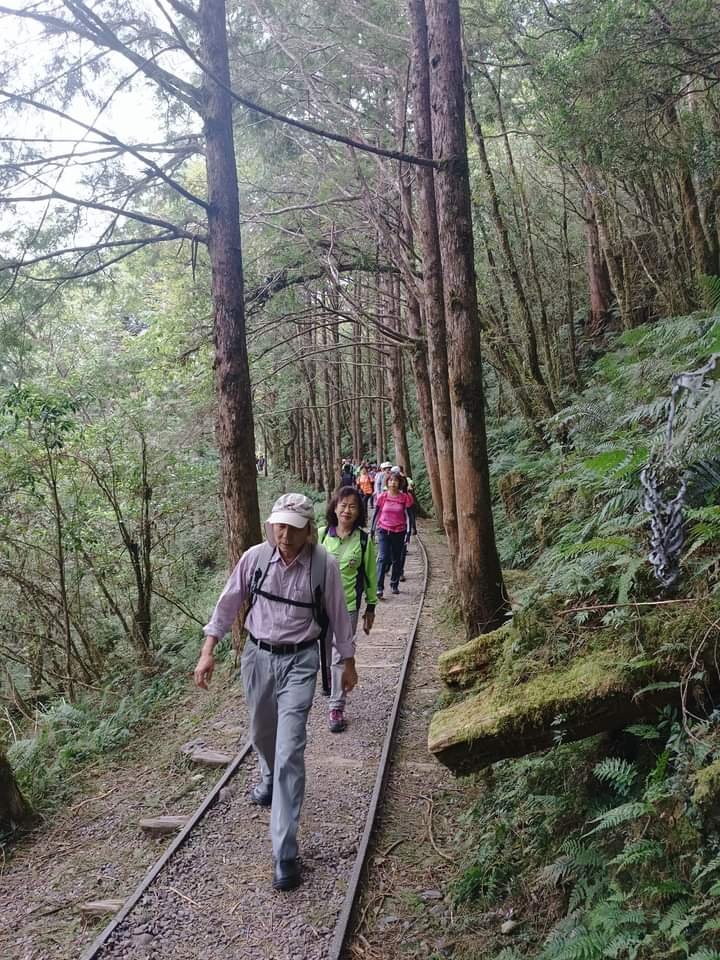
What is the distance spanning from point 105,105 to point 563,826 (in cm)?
827

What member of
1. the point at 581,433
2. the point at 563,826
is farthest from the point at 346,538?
the point at 581,433

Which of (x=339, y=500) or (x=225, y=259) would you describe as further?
(x=225, y=259)

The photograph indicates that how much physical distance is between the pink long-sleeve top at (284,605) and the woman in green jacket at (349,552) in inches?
71.8

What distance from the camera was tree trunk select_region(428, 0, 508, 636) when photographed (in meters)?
6.61

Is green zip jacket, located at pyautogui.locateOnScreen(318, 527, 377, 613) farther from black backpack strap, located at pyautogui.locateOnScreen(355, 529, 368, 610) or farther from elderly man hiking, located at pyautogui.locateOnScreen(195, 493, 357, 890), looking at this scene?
elderly man hiking, located at pyautogui.locateOnScreen(195, 493, 357, 890)

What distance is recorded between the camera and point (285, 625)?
4.45m

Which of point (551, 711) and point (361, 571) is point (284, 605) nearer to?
point (551, 711)

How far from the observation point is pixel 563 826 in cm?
398

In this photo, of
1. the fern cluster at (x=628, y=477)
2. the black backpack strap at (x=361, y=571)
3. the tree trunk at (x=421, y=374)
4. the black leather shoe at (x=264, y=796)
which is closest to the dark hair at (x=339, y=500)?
the black backpack strap at (x=361, y=571)

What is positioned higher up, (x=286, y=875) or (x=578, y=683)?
(x=578, y=683)

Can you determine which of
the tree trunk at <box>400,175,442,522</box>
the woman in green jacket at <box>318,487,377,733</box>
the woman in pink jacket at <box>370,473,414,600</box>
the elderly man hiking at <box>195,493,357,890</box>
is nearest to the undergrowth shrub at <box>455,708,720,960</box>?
the elderly man hiking at <box>195,493,357,890</box>

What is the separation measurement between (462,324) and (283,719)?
4219 mm

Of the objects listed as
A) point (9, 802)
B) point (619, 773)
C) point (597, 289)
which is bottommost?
point (9, 802)

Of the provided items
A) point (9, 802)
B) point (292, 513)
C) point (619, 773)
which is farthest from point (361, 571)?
point (9, 802)
